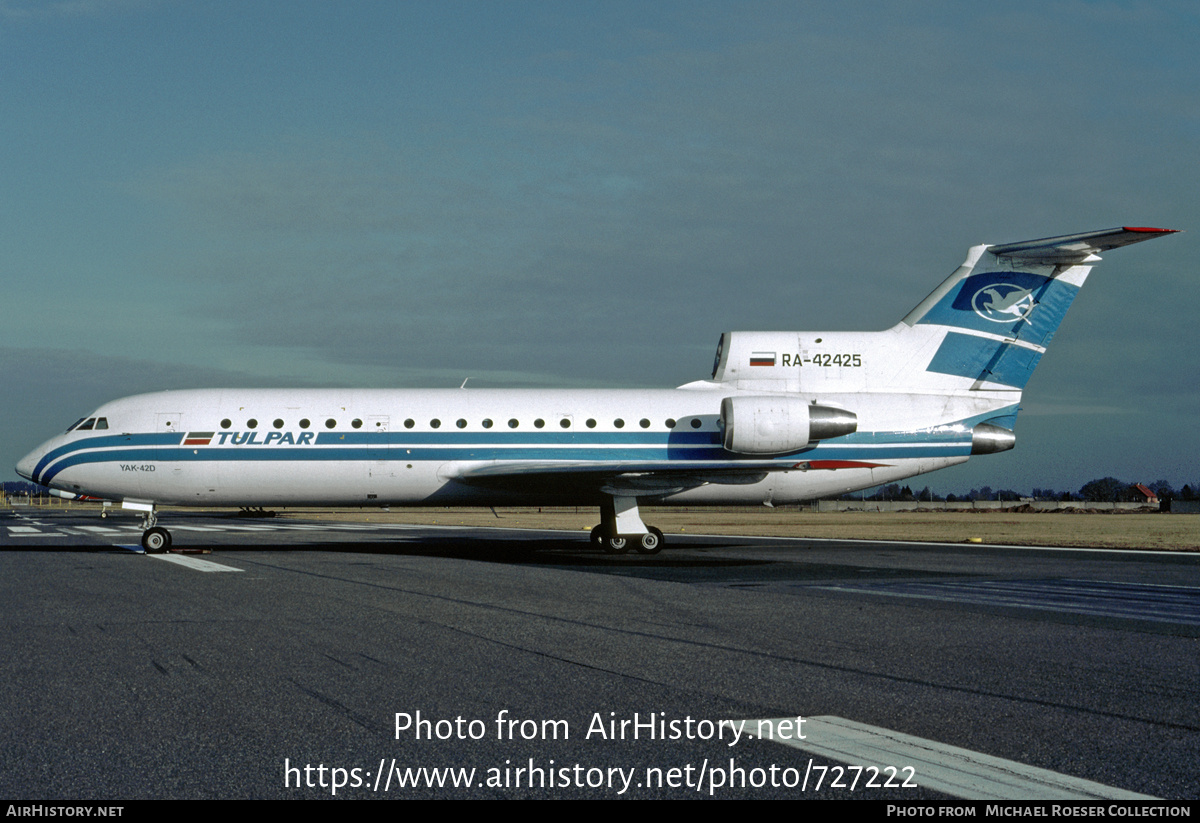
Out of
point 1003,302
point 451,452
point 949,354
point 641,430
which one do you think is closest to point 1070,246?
point 1003,302

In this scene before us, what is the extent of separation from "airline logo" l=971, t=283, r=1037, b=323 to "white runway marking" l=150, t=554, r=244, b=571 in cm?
1897

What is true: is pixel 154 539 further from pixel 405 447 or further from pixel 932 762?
pixel 932 762

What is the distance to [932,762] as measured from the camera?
5.36 m

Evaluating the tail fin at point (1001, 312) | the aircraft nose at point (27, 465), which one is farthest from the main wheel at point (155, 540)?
the tail fin at point (1001, 312)

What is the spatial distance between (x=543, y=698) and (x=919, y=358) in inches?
831

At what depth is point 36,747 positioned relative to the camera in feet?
18.6

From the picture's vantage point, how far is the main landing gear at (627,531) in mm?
24672

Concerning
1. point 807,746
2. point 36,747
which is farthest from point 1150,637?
point 36,747

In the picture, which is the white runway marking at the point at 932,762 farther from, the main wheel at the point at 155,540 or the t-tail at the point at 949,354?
the main wheel at the point at 155,540

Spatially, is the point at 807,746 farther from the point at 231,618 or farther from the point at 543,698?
the point at 231,618

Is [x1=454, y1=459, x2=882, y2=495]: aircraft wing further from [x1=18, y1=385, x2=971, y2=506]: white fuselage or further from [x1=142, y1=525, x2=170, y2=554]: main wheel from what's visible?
[x1=142, y1=525, x2=170, y2=554]: main wheel

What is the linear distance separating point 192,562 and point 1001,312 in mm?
20132

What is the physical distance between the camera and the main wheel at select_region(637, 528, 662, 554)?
2469cm

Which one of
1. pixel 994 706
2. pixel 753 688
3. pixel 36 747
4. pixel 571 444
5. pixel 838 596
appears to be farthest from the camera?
pixel 571 444
